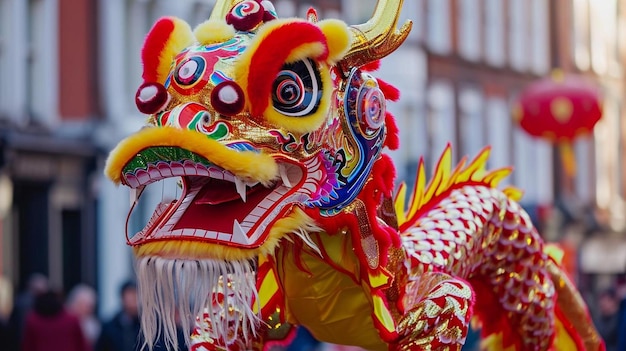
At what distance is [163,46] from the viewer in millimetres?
5059

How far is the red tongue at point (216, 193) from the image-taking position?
4.79 meters

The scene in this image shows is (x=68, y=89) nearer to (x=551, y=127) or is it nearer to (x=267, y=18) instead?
(x=551, y=127)

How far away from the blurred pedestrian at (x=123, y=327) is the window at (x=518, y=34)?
76.2 ft

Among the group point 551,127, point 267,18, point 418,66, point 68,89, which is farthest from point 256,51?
point 418,66

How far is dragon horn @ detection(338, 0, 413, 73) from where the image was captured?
511 centimetres

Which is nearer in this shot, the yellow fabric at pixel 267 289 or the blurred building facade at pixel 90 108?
the yellow fabric at pixel 267 289

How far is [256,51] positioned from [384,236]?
87 centimetres

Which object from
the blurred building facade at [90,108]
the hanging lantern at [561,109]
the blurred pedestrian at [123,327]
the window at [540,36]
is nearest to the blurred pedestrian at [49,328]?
the blurred pedestrian at [123,327]

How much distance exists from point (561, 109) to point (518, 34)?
463 inches

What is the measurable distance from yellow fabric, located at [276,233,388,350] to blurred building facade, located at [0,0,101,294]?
41.6ft

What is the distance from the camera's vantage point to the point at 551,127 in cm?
2219

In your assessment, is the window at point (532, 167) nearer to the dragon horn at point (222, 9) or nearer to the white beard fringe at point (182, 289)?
the dragon horn at point (222, 9)

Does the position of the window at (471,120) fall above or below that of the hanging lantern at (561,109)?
below

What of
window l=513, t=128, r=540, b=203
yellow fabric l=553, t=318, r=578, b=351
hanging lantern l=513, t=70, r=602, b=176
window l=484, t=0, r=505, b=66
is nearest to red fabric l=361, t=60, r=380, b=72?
yellow fabric l=553, t=318, r=578, b=351
